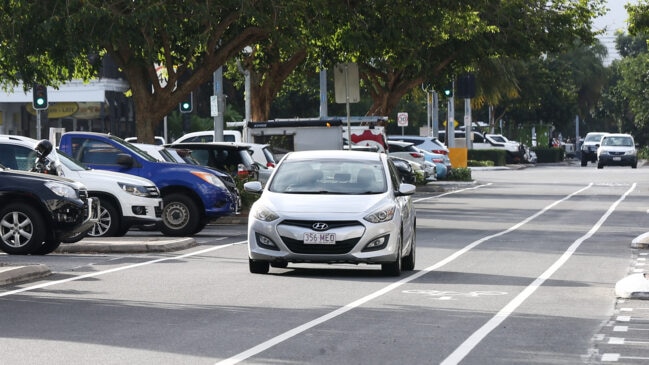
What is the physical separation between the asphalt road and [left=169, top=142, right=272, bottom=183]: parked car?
18.6 ft

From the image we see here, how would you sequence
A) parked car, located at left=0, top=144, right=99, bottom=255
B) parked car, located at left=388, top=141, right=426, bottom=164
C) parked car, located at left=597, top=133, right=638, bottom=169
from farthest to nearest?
parked car, located at left=597, top=133, right=638, bottom=169, parked car, located at left=388, top=141, right=426, bottom=164, parked car, located at left=0, top=144, right=99, bottom=255

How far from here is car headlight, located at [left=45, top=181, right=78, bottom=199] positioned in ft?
71.2

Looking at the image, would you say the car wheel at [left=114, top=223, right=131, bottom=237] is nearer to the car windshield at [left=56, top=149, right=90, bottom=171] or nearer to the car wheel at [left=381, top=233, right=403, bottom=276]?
the car windshield at [left=56, top=149, right=90, bottom=171]

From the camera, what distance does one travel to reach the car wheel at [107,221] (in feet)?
82.5

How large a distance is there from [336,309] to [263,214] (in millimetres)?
3858

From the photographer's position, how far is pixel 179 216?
26.7 meters

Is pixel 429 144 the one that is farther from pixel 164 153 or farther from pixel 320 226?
pixel 320 226

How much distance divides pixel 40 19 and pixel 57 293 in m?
16.8

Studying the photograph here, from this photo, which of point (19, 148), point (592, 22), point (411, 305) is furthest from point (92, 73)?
point (411, 305)

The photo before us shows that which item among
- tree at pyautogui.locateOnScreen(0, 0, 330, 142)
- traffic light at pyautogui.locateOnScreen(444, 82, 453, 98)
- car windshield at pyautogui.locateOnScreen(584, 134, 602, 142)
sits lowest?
car windshield at pyautogui.locateOnScreen(584, 134, 602, 142)

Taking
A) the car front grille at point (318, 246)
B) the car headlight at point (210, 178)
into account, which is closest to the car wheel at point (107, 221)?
the car headlight at point (210, 178)

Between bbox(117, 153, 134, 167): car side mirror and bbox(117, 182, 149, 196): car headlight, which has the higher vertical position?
bbox(117, 153, 134, 167): car side mirror

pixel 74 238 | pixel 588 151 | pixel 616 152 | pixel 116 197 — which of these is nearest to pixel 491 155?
pixel 616 152

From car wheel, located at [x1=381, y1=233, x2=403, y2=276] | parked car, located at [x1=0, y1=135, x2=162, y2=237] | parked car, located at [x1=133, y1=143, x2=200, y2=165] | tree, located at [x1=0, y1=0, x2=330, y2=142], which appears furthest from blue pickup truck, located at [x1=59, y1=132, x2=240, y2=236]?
car wheel, located at [x1=381, y1=233, x2=403, y2=276]
